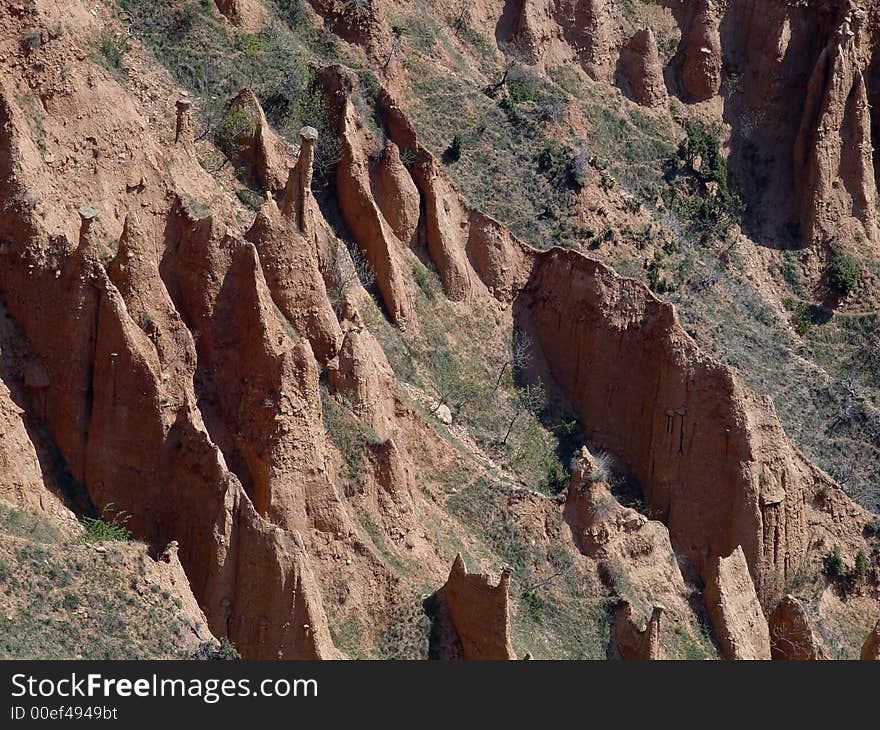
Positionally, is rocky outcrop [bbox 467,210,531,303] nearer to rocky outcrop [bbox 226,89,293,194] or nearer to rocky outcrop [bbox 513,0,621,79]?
rocky outcrop [bbox 226,89,293,194]

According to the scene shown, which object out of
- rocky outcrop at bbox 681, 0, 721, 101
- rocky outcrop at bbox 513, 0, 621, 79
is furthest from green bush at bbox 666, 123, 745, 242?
rocky outcrop at bbox 513, 0, 621, 79

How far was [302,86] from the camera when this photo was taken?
56438 mm

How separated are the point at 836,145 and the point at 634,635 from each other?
2466 centimetres

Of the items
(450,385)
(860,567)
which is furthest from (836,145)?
(450,385)

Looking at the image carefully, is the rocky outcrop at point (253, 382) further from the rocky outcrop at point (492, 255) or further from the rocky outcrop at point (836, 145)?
the rocky outcrop at point (836, 145)

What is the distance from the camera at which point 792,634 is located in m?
55.0

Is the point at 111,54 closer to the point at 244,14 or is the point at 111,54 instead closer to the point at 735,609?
the point at 244,14

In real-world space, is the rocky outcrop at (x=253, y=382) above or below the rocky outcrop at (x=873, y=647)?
above

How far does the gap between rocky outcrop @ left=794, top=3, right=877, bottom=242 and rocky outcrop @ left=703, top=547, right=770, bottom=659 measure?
1759cm

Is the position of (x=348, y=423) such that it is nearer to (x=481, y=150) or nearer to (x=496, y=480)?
(x=496, y=480)

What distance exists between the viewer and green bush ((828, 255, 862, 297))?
66938 mm

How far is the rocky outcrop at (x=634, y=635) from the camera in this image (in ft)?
167

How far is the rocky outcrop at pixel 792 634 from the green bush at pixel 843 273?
1522 cm

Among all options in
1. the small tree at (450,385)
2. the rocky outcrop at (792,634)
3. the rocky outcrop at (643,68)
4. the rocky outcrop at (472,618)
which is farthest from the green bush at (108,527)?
→ the rocky outcrop at (643,68)
